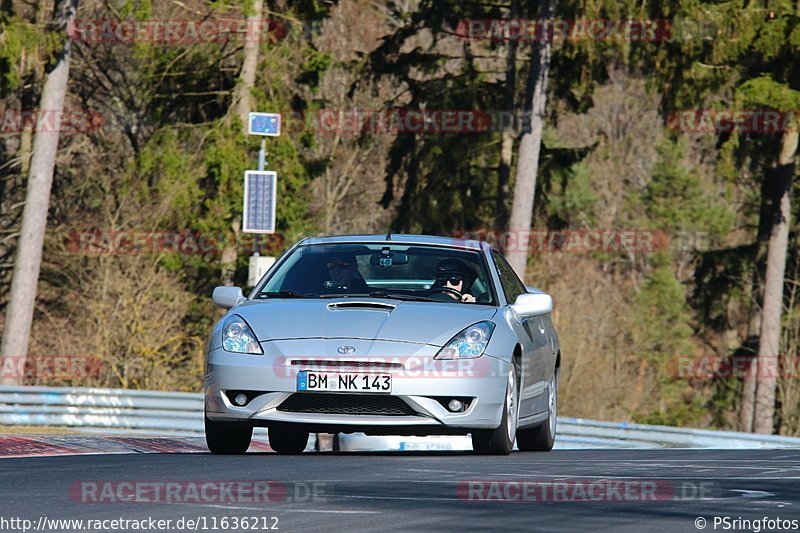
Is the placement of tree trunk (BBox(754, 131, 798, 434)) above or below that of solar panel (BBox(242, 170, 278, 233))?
below

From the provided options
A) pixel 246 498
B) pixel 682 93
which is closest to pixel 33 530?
pixel 246 498

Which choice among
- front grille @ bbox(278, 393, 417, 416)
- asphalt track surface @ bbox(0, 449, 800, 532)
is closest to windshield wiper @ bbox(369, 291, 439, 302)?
front grille @ bbox(278, 393, 417, 416)

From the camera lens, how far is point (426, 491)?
7969mm

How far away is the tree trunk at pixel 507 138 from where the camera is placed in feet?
114

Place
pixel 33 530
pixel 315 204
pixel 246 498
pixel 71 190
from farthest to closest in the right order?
pixel 315 204
pixel 71 190
pixel 246 498
pixel 33 530

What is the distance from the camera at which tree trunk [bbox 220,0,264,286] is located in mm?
35312

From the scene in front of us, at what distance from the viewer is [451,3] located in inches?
1369

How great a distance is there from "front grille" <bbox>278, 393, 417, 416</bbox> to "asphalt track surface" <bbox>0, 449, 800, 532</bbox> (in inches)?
12.9

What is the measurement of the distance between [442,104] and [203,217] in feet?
19.7

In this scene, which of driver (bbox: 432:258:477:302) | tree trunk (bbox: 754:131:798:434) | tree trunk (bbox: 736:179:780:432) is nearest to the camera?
driver (bbox: 432:258:477:302)

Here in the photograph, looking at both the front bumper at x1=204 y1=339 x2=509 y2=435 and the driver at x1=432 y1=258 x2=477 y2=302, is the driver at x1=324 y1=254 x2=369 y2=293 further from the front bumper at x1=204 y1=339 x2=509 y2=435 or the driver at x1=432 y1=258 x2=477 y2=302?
the front bumper at x1=204 y1=339 x2=509 y2=435

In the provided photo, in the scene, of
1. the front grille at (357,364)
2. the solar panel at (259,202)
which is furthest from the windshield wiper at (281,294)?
the solar panel at (259,202)

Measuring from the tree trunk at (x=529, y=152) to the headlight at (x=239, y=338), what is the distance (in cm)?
1865

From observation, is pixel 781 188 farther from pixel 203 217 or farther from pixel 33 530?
pixel 33 530
